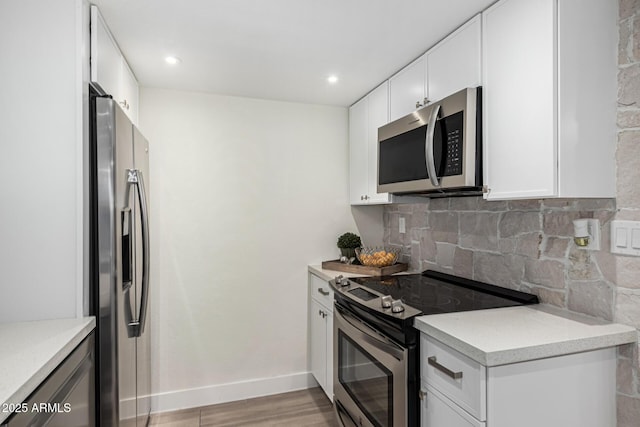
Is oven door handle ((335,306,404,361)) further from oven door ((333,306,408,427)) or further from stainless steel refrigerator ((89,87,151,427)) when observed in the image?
stainless steel refrigerator ((89,87,151,427))

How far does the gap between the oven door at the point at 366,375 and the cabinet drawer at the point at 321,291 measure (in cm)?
24

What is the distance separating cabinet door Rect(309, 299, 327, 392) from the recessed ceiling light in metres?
1.87

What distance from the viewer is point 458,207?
2.28m

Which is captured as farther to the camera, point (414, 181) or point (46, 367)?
point (414, 181)

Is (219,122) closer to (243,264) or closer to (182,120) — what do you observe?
(182,120)

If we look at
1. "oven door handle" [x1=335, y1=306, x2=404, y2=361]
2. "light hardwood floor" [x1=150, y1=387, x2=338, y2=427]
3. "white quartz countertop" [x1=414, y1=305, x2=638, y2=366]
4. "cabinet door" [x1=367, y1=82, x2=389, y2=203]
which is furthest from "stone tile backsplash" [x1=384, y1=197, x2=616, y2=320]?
"light hardwood floor" [x1=150, y1=387, x2=338, y2=427]

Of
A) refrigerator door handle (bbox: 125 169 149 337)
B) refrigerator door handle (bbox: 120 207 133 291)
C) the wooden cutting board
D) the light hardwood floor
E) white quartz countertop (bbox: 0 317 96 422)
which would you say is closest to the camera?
white quartz countertop (bbox: 0 317 96 422)

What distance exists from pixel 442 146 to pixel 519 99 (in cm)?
40

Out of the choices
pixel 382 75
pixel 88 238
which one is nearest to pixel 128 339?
pixel 88 238

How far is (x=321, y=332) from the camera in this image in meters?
2.70

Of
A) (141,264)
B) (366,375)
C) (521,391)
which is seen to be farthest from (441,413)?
(141,264)

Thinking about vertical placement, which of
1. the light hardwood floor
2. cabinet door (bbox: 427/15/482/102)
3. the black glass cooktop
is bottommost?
the light hardwood floor

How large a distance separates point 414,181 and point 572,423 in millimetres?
1229

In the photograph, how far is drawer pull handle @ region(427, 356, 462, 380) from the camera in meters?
1.27
